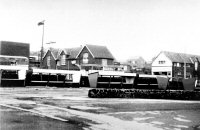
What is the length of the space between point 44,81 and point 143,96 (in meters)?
16.5

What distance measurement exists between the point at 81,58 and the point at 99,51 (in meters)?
4.15

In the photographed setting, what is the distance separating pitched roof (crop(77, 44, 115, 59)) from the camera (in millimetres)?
61841

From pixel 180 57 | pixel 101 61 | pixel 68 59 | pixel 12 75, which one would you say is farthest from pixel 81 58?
pixel 12 75

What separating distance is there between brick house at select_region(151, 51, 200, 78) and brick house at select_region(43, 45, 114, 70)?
13354 millimetres

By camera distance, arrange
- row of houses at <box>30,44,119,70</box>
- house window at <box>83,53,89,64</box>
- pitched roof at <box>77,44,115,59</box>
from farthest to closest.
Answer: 1. house window at <box>83,53,89,64</box>
2. pitched roof at <box>77,44,115,59</box>
3. row of houses at <box>30,44,119,70</box>

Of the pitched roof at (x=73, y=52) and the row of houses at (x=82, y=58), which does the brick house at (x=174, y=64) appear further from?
the pitched roof at (x=73, y=52)

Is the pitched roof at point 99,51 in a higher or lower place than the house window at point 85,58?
higher

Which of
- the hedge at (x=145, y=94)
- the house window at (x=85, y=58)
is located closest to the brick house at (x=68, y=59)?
the house window at (x=85, y=58)

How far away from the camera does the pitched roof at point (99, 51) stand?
61841 millimetres

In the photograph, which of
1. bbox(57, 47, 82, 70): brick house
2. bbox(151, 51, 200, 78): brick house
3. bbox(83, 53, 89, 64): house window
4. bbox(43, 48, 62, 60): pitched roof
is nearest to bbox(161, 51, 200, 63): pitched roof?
bbox(151, 51, 200, 78): brick house

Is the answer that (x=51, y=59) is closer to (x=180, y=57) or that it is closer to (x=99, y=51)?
(x=99, y=51)

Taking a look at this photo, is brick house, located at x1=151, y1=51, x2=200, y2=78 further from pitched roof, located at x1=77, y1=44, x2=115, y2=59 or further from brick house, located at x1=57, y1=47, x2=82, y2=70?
brick house, located at x1=57, y1=47, x2=82, y2=70

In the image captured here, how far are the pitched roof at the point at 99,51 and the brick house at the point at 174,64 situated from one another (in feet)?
44.3

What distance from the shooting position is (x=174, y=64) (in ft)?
224
